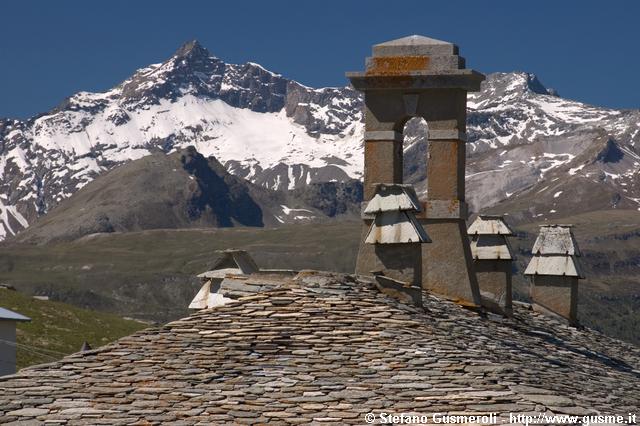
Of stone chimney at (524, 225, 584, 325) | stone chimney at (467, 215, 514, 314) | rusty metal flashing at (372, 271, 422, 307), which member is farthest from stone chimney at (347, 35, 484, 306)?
stone chimney at (524, 225, 584, 325)

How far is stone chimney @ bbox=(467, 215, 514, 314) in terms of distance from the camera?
36.8m

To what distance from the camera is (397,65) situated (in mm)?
33531

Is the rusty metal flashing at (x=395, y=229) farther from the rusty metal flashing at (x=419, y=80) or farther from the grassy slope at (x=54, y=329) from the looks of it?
the grassy slope at (x=54, y=329)

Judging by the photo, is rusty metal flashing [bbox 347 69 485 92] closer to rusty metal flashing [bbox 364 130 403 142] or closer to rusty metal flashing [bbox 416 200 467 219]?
rusty metal flashing [bbox 364 130 403 142]

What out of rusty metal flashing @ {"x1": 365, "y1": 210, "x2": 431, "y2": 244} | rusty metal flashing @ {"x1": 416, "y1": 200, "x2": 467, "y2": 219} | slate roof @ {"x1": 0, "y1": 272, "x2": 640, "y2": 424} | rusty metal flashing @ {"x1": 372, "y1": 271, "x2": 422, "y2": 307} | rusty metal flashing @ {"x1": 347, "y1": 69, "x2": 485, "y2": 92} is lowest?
slate roof @ {"x1": 0, "y1": 272, "x2": 640, "y2": 424}

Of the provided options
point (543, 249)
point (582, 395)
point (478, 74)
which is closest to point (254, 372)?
point (582, 395)

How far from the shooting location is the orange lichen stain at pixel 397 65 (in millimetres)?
33438

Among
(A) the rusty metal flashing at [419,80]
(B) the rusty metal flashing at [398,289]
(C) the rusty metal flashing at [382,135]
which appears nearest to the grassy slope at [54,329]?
(C) the rusty metal flashing at [382,135]

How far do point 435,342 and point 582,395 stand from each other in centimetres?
228

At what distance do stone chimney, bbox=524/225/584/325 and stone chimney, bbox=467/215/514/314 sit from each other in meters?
2.92

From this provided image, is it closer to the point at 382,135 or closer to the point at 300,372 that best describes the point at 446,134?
the point at 382,135

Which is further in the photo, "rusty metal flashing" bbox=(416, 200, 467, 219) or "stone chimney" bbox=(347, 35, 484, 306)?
"rusty metal flashing" bbox=(416, 200, 467, 219)

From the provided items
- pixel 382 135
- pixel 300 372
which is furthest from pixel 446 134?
pixel 300 372

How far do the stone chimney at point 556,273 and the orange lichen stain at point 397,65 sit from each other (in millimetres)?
8705
